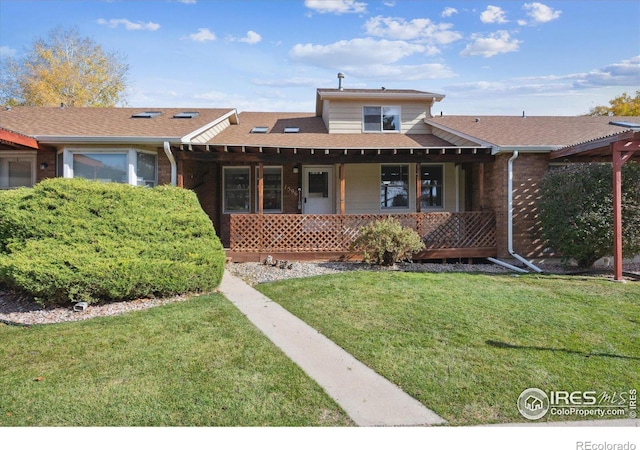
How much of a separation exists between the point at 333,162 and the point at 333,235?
2.04 meters

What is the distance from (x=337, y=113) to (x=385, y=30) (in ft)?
10.4

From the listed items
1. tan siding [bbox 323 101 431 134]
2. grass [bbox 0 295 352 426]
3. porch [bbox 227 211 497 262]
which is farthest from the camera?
tan siding [bbox 323 101 431 134]

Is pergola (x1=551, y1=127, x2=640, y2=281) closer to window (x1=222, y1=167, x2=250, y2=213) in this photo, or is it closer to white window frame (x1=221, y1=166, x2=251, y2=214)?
white window frame (x1=221, y1=166, x2=251, y2=214)

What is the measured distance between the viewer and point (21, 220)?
20.2 feet

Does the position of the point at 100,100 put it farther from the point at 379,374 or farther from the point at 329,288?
the point at 379,374

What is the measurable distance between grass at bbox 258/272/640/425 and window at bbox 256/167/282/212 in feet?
18.8

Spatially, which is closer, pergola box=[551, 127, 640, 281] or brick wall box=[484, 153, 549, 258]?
pergola box=[551, 127, 640, 281]

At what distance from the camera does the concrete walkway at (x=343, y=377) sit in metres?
2.90

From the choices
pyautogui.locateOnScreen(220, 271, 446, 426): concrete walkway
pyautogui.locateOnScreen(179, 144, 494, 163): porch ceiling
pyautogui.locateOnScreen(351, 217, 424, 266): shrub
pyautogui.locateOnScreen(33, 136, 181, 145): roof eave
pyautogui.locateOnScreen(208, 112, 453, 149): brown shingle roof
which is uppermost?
pyautogui.locateOnScreen(208, 112, 453, 149): brown shingle roof

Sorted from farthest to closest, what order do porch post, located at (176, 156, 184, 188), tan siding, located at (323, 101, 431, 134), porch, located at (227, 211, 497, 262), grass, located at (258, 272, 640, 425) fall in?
tan siding, located at (323, 101, 431, 134) → porch, located at (227, 211, 497, 262) → porch post, located at (176, 156, 184, 188) → grass, located at (258, 272, 640, 425)

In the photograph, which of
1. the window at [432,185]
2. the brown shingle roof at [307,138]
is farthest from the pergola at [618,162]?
the window at [432,185]

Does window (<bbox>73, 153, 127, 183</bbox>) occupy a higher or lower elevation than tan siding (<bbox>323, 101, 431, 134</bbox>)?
lower

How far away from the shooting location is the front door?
505 inches

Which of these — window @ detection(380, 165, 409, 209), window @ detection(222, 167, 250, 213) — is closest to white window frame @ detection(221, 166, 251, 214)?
window @ detection(222, 167, 250, 213)
